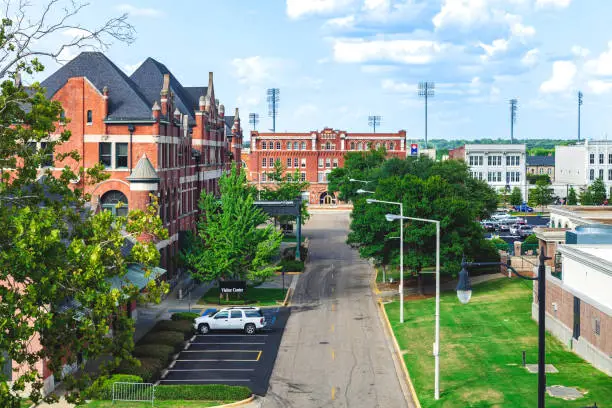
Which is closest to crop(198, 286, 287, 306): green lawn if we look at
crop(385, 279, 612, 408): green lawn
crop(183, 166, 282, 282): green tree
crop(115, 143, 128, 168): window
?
crop(183, 166, 282, 282): green tree

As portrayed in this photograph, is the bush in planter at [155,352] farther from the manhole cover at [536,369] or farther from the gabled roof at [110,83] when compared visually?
the gabled roof at [110,83]

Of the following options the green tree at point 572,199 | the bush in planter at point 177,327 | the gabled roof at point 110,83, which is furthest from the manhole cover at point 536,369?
the green tree at point 572,199

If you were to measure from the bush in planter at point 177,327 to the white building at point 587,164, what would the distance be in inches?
4256

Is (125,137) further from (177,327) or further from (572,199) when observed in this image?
(572,199)

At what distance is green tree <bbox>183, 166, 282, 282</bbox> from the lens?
5616 cm

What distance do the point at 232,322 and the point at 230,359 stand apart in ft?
20.5

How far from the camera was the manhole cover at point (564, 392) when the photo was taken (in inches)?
1286

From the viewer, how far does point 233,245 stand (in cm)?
5622

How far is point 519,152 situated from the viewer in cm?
14925

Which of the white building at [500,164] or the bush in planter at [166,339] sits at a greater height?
the white building at [500,164]

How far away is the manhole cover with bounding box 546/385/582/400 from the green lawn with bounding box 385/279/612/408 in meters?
0.42

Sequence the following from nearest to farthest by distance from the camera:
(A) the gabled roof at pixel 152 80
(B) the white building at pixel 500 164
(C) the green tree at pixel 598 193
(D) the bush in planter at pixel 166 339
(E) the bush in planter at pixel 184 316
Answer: (D) the bush in planter at pixel 166 339, (E) the bush in planter at pixel 184 316, (A) the gabled roof at pixel 152 80, (C) the green tree at pixel 598 193, (B) the white building at pixel 500 164

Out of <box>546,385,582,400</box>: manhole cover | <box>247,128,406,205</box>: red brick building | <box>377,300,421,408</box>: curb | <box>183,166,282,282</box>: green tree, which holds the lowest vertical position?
<box>377,300,421,408</box>: curb

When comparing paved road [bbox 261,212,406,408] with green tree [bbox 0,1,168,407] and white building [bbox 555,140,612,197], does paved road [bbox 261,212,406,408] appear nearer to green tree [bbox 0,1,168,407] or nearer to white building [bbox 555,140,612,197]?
green tree [bbox 0,1,168,407]
